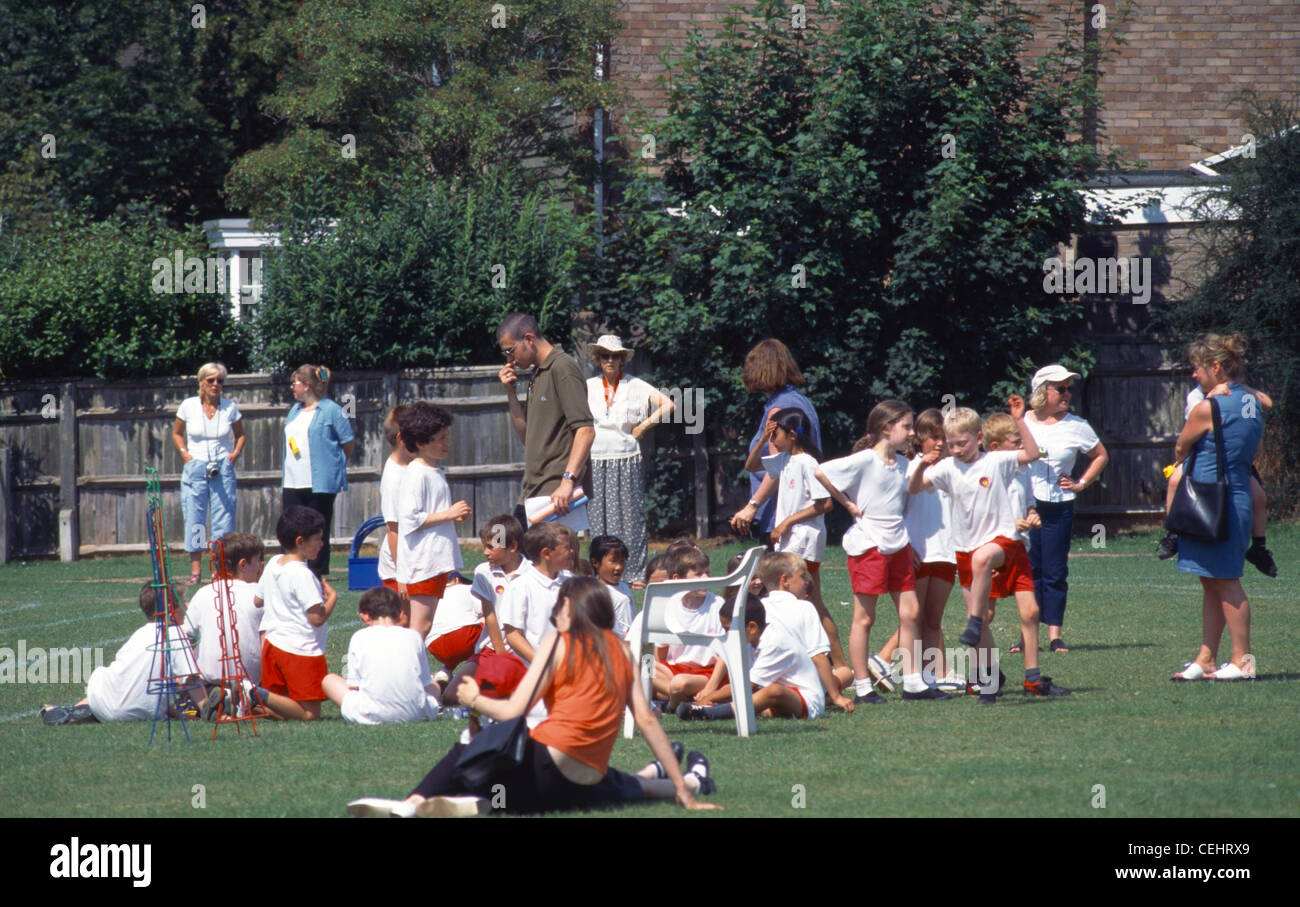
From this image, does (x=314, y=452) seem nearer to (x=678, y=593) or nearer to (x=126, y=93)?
(x=678, y=593)

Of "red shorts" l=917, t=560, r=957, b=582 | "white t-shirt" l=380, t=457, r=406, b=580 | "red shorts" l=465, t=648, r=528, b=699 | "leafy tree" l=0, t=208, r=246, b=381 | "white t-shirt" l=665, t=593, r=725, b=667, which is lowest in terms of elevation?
"red shorts" l=465, t=648, r=528, b=699

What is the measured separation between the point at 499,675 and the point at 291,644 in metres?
1.38

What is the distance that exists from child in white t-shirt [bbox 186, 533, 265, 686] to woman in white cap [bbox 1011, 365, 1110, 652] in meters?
5.09

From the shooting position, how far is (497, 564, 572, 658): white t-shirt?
7770mm

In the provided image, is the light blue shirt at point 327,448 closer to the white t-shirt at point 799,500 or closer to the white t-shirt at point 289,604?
the white t-shirt at point 289,604

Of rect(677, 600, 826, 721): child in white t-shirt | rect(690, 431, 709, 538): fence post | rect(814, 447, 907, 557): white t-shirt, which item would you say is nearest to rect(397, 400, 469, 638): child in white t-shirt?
rect(677, 600, 826, 721): child in white t-shirt

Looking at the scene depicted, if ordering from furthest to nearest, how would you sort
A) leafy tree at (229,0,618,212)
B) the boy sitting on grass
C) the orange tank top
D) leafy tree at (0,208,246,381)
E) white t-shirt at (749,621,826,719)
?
leafy tree at (229,0,618,212)
leafy tree at (0,208,246,381)
the boy sitting on grass
white t-shirt at (749,621,826,719)
the orange tank top

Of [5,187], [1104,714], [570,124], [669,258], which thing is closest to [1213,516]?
[1104,714]

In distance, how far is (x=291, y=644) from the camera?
8297 millimetres

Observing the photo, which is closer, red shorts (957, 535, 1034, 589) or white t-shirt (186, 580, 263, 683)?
white t-shirt (186, 580, 263, 683)

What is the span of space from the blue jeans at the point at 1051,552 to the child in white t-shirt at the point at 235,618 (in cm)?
511

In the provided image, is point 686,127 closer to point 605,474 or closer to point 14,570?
point 605,474

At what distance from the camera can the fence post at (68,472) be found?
18.6 metres

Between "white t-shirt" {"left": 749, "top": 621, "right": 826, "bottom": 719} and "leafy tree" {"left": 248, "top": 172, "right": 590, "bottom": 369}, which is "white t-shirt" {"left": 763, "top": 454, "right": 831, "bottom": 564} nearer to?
"white t-shirt" {"left": 749, "top": 621, "right": 826, "bottom": 719}
